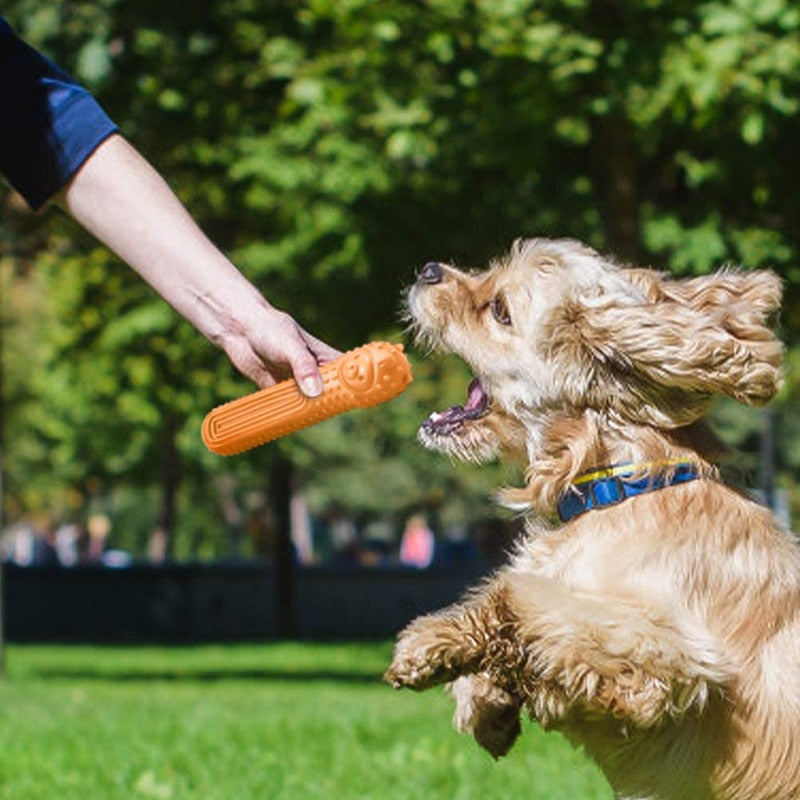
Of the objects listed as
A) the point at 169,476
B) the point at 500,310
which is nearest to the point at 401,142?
the point at 500,310

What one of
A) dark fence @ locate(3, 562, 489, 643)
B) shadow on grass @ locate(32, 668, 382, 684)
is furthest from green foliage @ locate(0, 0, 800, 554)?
dark fence @ locate(3, 562, 489, 643)

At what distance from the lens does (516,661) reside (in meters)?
4.58

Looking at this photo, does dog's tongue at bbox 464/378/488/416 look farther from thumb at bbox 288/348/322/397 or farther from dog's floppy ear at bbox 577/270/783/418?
thumb at bbox 288/348/322/397

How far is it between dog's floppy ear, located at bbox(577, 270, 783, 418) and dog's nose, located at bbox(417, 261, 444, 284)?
535 mm

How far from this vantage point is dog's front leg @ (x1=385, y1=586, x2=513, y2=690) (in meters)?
4.58

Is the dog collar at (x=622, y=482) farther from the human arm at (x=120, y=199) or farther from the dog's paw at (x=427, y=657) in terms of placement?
the human arm at (x=120, y=199)

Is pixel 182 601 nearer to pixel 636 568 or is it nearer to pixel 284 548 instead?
pixel 284 548

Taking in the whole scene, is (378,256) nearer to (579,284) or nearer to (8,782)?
(8,782)

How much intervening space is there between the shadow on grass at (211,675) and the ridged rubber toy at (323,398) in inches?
580

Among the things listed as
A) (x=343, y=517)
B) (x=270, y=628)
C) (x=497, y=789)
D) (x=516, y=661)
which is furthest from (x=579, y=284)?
(x=343, y=517)

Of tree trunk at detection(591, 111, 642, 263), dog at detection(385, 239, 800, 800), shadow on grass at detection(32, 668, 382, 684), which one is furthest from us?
shadow on grass at detection(32, 668, 382, 684)

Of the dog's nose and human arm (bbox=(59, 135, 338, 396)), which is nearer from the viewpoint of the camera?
human arm (bbox=(59, 135, 338, 396))

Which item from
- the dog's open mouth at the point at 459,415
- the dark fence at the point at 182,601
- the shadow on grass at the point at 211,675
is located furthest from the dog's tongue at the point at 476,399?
the dark fence at the point at 182,601

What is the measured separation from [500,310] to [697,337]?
79 centimetres
